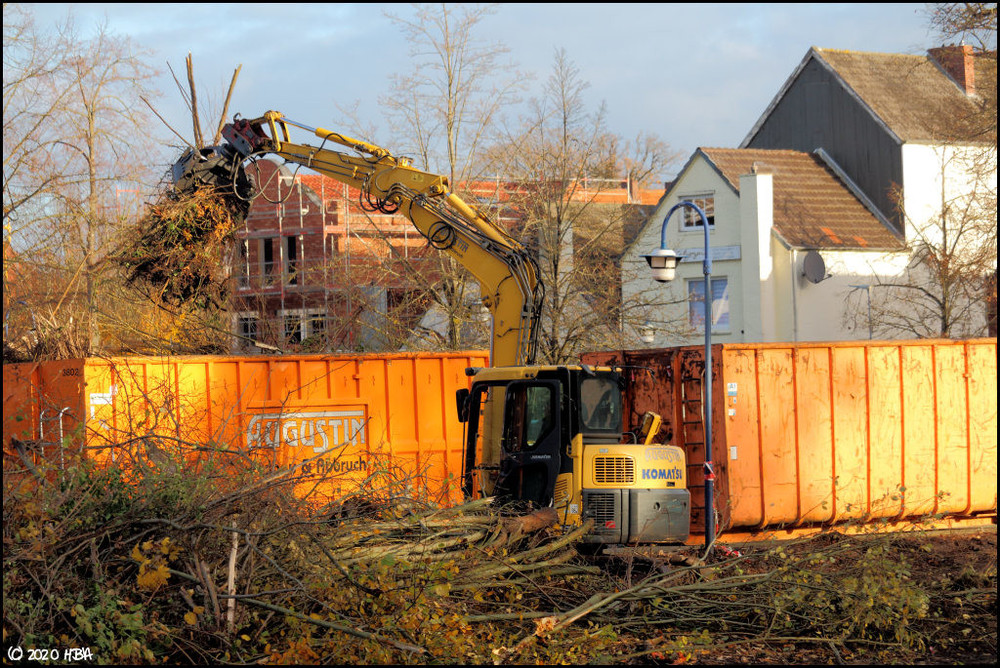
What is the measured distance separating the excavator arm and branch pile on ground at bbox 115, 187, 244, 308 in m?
0.56

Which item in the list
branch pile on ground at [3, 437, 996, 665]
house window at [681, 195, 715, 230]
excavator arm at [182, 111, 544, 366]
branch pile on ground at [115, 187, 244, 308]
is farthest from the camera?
house window at [681, 195, 715, 230]

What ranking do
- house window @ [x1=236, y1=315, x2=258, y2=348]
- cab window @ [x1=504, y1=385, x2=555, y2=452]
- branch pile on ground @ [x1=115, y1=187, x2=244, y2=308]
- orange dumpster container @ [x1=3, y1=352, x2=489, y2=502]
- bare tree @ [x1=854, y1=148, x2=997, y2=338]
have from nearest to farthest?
cab window @ [x1=504, y1=385, x2=555, y2=452] → branch pile on ground @ [x1=115, y1=187, x2=244, y2=308] → orange dumpster container @ [x1=3, y1=352, x2=489, y2=502] → house window @ [x1=236, y1=315, x2=258, y2=348] → bare tree @ [x1=854, y1=148, x2=997, y2=338]

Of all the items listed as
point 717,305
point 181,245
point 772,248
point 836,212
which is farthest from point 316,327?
point 836,212

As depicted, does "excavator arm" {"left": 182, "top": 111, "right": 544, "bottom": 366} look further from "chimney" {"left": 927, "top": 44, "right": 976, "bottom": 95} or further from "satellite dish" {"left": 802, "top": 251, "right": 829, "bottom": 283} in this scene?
"chimney" {"left": 927, "top": 44, "right": 976, "bottom": 95}

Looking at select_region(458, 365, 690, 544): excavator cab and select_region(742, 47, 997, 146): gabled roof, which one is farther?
Answer: select_region(742, 47, 997, 146): gabled roof

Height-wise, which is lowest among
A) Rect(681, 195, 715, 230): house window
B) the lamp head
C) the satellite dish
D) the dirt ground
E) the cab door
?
the dirt ground

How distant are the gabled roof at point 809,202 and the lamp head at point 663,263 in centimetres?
1975

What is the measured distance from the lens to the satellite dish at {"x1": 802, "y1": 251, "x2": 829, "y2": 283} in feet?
105

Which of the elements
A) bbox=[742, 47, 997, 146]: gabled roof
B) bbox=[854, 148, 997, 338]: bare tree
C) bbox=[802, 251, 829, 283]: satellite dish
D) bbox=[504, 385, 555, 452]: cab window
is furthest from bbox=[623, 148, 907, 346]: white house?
bbox=[504, 385, 555, 452]: cab window

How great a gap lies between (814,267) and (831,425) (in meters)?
18.7

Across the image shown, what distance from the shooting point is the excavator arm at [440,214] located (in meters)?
11.4

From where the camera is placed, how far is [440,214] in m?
12.1

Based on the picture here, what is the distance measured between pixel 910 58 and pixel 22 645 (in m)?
39.7

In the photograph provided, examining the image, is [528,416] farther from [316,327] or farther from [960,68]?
[960,68]
